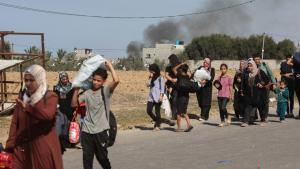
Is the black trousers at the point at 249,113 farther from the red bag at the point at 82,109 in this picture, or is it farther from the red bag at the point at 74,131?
the red bag at the point at 82,109

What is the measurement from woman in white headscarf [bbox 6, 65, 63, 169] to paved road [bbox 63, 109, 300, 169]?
11.7 ft

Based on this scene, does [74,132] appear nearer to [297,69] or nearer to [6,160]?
[6,160]

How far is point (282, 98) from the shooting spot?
15.8 meters

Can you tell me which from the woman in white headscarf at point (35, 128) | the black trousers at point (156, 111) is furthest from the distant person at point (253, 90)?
the woman in white headscarf at point (35, 128)

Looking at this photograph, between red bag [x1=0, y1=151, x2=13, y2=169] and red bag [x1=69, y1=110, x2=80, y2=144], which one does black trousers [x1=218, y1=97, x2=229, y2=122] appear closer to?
red bag [x1=69, y1=110, x2=80, y2=144]

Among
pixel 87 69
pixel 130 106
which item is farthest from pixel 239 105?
pixel 87 69

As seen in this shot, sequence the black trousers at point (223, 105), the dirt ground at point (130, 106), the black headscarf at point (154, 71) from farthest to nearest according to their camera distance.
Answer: the dirt ground at point (130, 106) → the black trousers at point (223, 105) → the black headscarf at point (154, 71)

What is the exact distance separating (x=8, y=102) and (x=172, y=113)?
499cm

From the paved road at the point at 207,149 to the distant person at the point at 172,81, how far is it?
0.91 metres

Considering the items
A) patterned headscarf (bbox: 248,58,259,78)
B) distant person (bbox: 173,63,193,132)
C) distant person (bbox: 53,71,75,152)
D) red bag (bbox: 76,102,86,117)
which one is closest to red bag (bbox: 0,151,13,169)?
red bag (bbox: 76,102,86,117)

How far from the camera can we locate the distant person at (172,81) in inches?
531

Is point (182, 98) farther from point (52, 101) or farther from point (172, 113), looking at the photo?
point (52, 101)

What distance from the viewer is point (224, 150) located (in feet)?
34.6

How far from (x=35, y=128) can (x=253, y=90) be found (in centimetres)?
953
